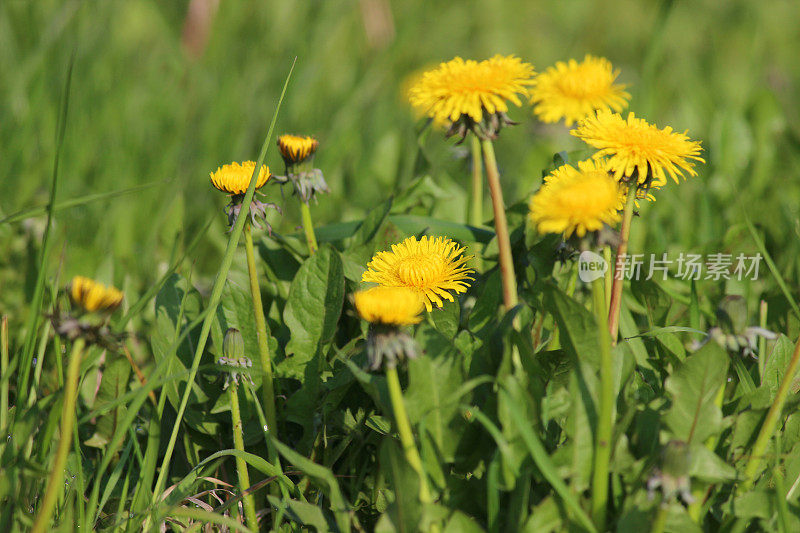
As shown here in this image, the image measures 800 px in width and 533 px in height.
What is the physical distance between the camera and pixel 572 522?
3.30ft

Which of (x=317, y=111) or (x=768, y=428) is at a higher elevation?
(x=317, y=111)

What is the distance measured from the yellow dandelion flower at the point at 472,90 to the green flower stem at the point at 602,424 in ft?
0.99

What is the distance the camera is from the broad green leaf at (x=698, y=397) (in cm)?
104

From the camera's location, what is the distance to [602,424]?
3.16ft

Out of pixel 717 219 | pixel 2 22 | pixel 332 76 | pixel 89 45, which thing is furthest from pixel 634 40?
pixel 2 22

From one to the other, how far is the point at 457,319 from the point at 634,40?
3.63 m

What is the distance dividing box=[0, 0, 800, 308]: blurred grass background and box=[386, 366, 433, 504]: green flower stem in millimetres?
975

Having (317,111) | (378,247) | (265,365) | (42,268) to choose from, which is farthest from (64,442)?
(317,111)

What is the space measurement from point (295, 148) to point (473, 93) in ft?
1.29

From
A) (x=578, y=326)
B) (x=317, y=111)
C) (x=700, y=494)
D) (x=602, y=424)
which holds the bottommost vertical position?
(x=700, y=494)

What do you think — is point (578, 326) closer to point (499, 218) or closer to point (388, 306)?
point (499, 218)

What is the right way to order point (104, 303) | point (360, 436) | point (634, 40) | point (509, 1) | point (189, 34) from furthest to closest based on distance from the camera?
point (509, 1)
point (634, 40)
point (189, 34)
point (360, 436)
point (104, 303)

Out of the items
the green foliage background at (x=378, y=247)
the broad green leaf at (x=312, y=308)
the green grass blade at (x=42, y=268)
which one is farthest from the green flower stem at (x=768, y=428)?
the green grass blade at (x=42, y=268)

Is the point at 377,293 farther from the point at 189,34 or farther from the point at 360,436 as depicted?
the point at 189,34
